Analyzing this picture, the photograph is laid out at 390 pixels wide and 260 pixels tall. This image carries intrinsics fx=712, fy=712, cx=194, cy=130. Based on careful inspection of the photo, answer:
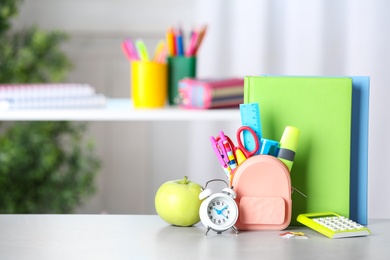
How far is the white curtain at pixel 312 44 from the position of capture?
8.26ft

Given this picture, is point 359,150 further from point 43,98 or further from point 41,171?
point 41,171

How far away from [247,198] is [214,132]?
1571mm

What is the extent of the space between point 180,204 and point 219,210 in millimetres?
65

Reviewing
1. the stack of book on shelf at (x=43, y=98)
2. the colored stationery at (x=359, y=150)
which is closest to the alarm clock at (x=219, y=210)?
the colored stationery at (x=359, y=150)

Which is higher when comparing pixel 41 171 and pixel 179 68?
pixel 179 68

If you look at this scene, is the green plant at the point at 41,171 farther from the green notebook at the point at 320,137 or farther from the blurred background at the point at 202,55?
the green notebook at the point at 320,137

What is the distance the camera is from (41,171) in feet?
8.30

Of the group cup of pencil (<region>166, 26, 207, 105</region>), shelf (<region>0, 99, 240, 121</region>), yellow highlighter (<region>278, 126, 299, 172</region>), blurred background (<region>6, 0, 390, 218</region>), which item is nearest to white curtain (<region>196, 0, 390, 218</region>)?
blurred background (<region>6, 0, 390, 218</region>)

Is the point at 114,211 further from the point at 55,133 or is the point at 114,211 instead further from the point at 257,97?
the point at 257,97

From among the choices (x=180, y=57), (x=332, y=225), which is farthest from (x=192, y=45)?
(x=332, y=225)

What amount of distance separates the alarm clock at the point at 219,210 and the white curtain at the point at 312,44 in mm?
1530

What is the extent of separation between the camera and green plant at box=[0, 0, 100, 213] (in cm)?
251

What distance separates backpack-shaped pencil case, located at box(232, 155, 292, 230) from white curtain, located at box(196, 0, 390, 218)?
4.89 ft

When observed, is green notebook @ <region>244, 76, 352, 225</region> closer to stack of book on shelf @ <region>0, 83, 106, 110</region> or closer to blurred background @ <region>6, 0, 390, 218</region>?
stack of book on shelf @ <region>0, 83, 106, 110</region>
